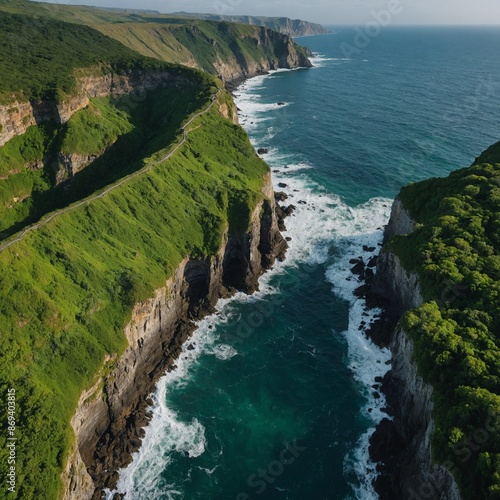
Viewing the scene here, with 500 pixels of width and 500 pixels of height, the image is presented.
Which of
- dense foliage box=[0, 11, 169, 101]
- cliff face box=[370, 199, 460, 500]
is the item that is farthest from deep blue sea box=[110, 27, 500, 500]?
dense foliage box=[0, 11, 169, 101]

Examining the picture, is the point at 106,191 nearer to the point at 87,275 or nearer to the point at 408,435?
the point at 87,275

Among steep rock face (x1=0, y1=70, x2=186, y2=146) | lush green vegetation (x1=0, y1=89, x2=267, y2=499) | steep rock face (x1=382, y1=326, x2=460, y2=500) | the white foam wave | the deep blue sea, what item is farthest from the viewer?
steep rock face (x1=0, y1=70, x2=186, y2=146)

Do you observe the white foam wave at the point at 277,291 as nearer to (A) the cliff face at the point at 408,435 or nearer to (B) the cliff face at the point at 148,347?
(B) the cliff face at the point at 148,347

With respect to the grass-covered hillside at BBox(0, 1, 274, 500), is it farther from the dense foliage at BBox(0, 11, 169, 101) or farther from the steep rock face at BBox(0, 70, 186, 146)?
the steep rock face at BBox(0, 70, 186, 146)

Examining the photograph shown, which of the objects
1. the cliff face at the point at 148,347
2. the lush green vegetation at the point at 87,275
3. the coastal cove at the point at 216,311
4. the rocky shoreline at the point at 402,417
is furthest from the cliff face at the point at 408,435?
the lush green vegetation at the point at 87,275

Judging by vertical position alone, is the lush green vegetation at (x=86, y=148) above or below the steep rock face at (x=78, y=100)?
below
